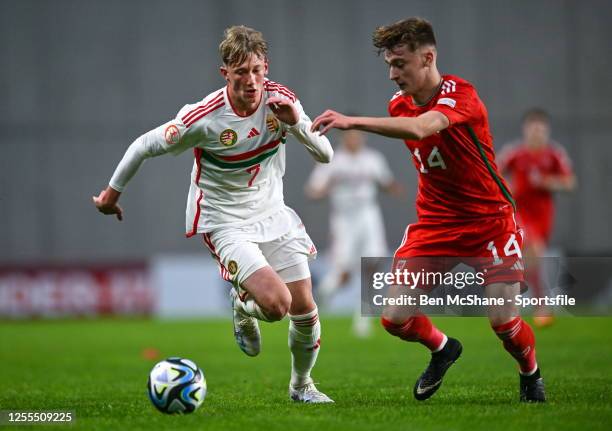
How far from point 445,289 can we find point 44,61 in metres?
13.2

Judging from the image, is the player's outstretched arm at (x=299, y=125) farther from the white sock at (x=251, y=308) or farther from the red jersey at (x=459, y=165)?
the white sock at (x=251, y=308)

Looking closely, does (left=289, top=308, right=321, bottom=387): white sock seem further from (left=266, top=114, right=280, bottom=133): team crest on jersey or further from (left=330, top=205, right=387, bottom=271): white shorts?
(left=330, top=205, right=387, bottom=271): white shorts

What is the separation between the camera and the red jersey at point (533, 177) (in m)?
13.1

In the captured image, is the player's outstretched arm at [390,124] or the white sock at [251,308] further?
the white sock at [251,308]

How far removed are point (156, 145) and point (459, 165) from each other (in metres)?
1.85

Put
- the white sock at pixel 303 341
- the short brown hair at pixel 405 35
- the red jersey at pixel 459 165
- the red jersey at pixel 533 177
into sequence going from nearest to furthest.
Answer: the short brown hair at pixel 405 35
the red jersey at pixel 459 165
the white sock at pixel 303 341
the red jersey at pixel 533 177

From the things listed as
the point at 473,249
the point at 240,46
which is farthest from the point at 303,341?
the point at 240,46

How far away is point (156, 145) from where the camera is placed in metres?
6.09

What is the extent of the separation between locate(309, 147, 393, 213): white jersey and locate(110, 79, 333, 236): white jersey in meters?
6.76

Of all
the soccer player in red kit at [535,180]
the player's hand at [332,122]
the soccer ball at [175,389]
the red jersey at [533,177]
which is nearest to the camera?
the player's hand at [332,122]

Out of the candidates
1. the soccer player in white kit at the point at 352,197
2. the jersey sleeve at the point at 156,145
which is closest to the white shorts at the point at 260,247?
the jersey sleeve at the point at 156,145

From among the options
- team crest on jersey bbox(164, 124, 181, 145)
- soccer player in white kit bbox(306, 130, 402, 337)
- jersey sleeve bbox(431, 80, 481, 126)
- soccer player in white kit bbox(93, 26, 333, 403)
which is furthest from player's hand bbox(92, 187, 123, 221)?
soccer player in white kit bbox(306, 130, 402, 337)

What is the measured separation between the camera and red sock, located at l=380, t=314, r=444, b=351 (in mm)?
6227

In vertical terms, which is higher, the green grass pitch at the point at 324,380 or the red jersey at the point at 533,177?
the red jersey at the point at 533,177
